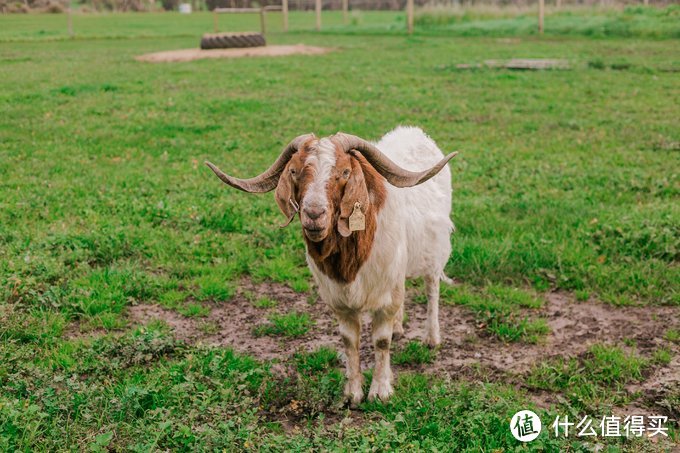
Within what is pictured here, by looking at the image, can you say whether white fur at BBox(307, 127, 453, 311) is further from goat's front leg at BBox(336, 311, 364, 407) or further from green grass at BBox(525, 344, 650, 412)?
green grass at BBox(525, 344, 650, 412)

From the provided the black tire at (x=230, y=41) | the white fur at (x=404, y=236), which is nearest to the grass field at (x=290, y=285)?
the white fur at (x=404, y=236)

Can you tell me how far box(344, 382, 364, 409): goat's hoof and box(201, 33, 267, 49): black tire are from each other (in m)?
23.2

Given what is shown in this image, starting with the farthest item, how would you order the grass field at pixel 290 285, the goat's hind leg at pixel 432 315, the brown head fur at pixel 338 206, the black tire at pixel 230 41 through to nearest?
the black tire at pixel 230 41 → the goat's hind leg at pixel 432 315 → the grass field at pixel 290 285 → the brown head fur at pixel 338 206

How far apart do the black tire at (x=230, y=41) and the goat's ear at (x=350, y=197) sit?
23362 millimetres

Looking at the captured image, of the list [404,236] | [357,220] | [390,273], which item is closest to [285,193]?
[357,220]

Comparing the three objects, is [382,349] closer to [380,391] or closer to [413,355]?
[380,391]

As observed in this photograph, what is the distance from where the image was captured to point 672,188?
827 centimetres

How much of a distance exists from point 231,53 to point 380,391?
2218 cm

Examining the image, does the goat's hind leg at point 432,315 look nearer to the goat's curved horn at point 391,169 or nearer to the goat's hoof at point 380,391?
the goat's hoof at point 380,391

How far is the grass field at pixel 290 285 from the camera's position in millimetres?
4258

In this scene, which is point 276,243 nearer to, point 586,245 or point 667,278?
point 586,245

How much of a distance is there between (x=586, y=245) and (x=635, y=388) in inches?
97.1

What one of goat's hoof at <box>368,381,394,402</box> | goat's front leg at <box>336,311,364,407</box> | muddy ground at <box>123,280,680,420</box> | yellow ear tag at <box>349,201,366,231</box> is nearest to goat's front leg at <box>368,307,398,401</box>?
goat's hoof at <box>368,381,394,402</box>

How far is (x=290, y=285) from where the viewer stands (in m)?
6.54
